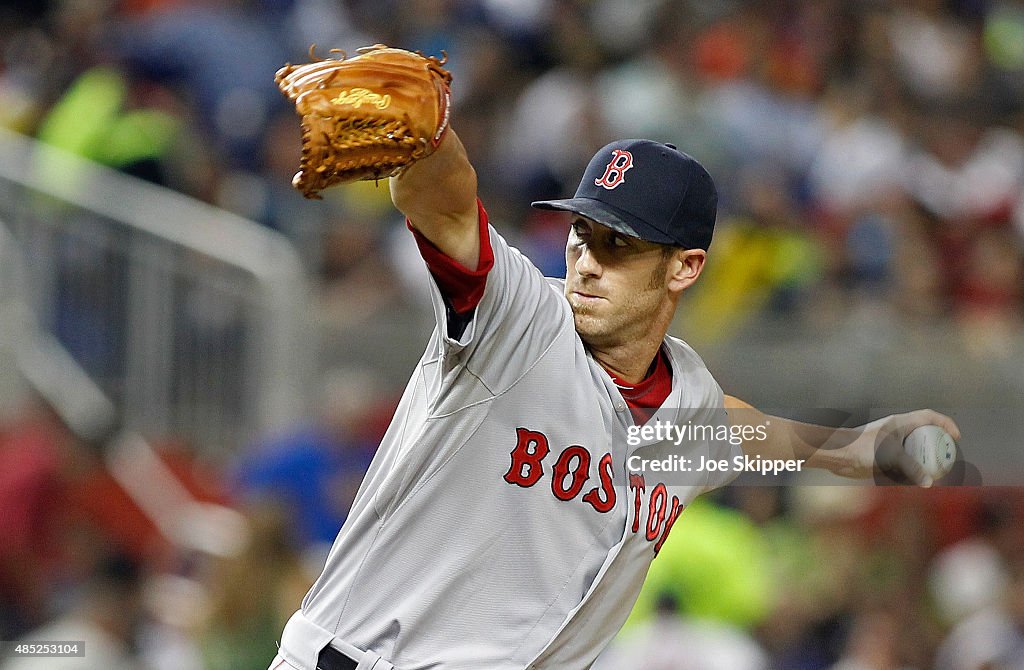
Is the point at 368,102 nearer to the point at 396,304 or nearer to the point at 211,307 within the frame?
the point at 211,307

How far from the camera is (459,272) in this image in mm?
2393

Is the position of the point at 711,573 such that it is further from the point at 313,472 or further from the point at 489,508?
the point at 489,508

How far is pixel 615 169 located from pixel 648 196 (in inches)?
3.7

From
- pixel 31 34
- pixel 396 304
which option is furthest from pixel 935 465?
pixel 31 34

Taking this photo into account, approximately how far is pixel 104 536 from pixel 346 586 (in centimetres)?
323

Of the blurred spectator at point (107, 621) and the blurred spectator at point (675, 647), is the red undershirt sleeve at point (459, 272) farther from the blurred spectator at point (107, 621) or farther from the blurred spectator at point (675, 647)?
the blurred spectator at point (675, 647)

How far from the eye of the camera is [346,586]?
8.67ft

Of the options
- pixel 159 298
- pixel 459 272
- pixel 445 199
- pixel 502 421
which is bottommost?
pixel 159 298

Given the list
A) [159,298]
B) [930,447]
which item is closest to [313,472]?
[159,298]

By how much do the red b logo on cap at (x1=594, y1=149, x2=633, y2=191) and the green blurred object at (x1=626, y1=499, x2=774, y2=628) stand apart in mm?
2721

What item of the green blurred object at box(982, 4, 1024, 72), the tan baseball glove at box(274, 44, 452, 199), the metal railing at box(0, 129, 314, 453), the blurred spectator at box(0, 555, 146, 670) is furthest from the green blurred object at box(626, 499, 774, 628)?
the green blurred object at box(982, 4, 1024, 72)

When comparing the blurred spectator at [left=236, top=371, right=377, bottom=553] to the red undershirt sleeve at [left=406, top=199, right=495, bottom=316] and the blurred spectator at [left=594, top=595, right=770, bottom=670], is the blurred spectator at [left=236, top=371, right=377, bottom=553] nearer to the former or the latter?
the blurred spectator at [left=594, top=595, right=770, bottom=670]

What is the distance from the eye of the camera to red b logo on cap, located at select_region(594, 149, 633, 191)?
2727 millimetres

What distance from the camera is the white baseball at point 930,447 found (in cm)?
300
